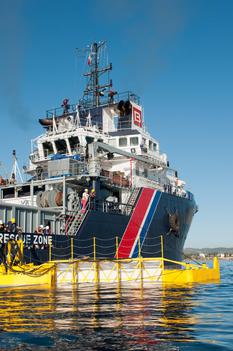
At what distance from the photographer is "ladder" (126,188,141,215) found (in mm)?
25109

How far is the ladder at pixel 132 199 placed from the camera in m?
25.1

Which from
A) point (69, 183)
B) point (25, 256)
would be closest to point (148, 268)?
point (25, 256)

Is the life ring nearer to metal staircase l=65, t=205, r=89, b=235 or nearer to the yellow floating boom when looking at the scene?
the yellow floating boom

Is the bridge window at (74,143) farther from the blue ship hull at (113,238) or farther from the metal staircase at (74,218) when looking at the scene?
the blue ship hull at (113,238)

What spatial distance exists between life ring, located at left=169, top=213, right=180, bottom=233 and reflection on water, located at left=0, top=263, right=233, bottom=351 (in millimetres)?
14365

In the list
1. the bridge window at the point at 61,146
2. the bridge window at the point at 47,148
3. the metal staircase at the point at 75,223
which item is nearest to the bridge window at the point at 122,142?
the bridge window at the point at 61,146

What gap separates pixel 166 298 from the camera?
1232 cm

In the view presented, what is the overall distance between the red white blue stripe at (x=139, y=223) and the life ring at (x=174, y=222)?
1722 mm

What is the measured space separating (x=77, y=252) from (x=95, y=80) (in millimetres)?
20652

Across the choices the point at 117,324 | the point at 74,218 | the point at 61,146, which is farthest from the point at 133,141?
the point at 117,324

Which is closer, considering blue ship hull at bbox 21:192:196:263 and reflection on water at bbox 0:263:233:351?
reflection on water at bbox 0:263:233:351

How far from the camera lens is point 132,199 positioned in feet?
83.9

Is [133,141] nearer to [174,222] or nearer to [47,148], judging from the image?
[47,148]

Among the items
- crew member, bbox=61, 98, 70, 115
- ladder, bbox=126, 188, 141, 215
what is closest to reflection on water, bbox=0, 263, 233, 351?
ladder, bbox=126, 188, 141, 215
